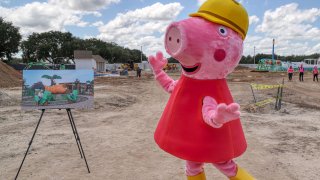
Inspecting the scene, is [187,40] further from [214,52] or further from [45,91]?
[45,91]

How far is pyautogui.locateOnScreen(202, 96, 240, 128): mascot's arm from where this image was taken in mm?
2713

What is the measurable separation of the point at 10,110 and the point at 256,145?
836 cm

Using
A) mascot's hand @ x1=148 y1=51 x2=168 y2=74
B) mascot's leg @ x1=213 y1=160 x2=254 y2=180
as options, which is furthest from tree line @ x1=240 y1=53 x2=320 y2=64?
mascot's leg @ x1=213 y1=160 x2=254 y2=180

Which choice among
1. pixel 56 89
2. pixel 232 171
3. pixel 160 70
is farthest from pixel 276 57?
pixel 232 171

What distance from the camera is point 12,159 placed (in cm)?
615

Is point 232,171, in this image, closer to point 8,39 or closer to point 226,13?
point 226,13

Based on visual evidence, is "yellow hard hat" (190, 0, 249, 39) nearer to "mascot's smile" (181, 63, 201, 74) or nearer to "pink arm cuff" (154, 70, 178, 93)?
"mascot's smile" (181, 63, 201, 74)

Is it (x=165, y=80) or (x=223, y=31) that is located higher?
(x=223, y=31)

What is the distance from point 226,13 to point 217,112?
1051mm

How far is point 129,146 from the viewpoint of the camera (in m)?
7.01

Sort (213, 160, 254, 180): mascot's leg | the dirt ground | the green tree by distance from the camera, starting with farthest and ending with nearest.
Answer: the green tree
the dirt ground
(213, 160, 254, 180): mascot's leg

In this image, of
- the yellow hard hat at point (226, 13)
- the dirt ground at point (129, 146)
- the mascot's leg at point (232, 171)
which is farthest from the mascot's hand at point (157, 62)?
the dirt ground at point (129, 146)

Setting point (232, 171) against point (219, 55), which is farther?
point (232, 171)

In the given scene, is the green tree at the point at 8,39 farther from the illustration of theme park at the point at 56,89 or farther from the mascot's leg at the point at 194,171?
the mascot's leg at the point at 194,171
